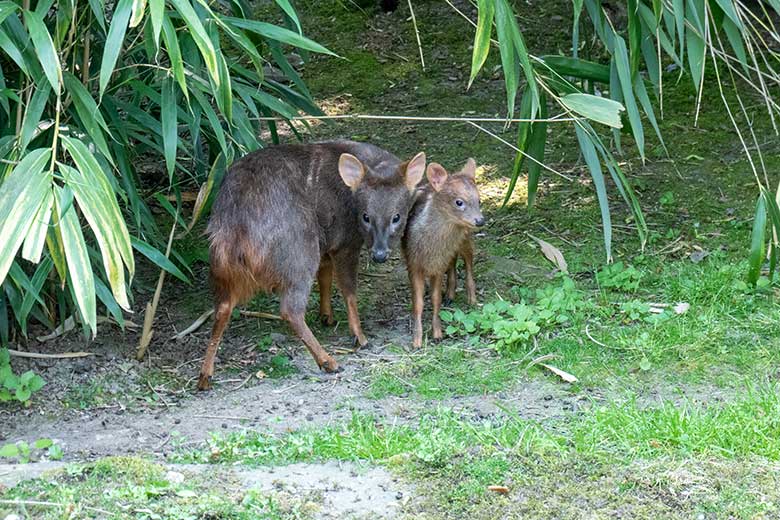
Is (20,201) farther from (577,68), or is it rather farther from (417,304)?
(577,68)

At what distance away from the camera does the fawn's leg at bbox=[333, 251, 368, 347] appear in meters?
6.03

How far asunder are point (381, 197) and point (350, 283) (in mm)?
479

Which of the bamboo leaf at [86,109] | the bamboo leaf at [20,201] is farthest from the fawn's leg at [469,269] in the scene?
the bamboo leaf at [20,201]

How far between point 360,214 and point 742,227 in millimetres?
2291

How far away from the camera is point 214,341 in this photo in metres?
5.53

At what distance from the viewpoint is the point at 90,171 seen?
162 inches

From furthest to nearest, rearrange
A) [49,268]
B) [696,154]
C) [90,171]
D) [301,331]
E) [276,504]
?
[696,154]
[301,331]
[49,268]
[90,171]
[276,504]

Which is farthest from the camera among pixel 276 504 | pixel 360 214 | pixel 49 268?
pixel 360 214

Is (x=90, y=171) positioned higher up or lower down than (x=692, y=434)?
higher up

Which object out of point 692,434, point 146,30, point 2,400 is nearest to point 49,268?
point 2,400

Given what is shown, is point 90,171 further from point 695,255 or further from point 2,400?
point 695,255

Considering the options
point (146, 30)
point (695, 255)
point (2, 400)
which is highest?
point (146, 30)

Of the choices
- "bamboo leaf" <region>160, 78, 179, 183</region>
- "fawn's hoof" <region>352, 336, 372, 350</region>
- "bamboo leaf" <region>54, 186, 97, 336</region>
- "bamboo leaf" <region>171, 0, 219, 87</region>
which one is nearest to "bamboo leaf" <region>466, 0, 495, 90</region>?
"bamboo leaf" <region>171, 0, 219, 87</region>

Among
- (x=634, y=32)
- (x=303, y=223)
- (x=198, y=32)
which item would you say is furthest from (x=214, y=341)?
(x=634, y=32)
